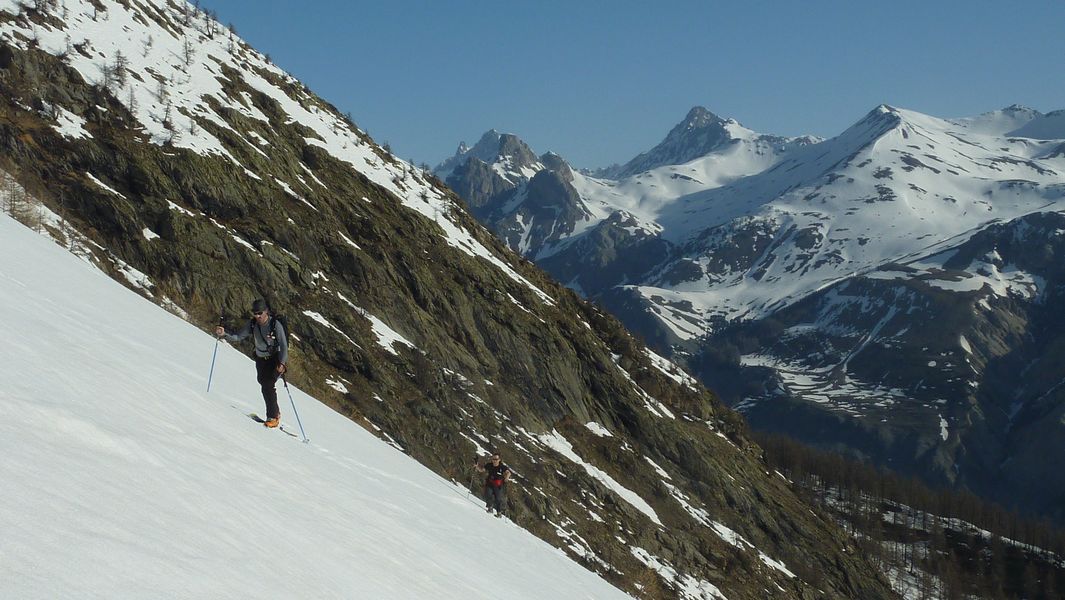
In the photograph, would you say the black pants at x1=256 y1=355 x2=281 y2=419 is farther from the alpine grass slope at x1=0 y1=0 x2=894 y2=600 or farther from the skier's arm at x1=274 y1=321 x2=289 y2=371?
the alpine grass slope at x1=0 y1=0 x2=894 y2=600

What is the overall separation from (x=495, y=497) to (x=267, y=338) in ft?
31.7

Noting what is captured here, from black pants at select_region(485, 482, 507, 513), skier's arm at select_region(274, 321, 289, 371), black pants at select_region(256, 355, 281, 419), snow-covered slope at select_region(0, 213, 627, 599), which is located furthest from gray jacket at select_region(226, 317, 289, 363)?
black pants at select_region(485, 482, 507, 513)

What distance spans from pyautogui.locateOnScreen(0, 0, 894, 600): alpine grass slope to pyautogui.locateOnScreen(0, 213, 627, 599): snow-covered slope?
249 cm

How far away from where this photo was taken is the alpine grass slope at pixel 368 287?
1569 inches

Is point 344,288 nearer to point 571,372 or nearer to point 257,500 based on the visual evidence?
point 571,372

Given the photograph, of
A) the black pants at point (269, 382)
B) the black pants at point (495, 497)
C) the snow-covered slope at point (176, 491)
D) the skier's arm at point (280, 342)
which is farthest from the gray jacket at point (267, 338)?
the black pants at point (495, 497)

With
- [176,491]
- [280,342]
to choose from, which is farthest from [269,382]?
[176,491]

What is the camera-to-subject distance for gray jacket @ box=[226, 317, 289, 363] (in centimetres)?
1300

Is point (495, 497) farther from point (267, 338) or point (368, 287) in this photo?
point (368, 287)

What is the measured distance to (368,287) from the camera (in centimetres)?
5303

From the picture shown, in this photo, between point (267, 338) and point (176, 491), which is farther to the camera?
Answer: point (267, 338)

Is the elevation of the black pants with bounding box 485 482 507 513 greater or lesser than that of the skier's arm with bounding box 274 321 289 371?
lesser

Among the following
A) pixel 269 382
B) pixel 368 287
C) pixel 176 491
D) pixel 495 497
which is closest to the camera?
pixel 176 491

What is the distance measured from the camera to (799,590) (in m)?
62.9
